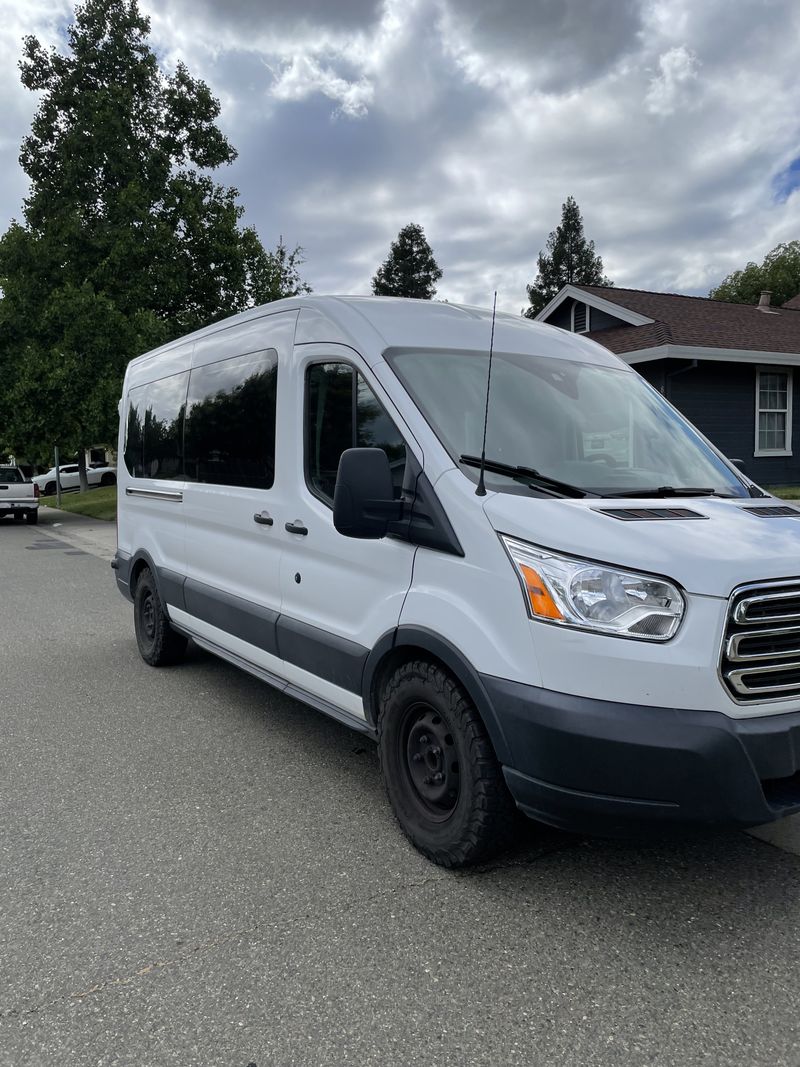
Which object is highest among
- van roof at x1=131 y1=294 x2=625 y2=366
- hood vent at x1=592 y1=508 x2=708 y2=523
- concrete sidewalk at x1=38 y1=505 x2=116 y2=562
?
van roof at x1=131 y1=294 x2=625 y2=366

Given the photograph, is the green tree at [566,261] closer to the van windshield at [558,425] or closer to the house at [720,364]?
the house at [720,364]

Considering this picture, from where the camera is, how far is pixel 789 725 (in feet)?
8.61

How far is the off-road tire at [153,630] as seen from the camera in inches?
245

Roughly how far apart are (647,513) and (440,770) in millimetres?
1223

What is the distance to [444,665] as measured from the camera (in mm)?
3113

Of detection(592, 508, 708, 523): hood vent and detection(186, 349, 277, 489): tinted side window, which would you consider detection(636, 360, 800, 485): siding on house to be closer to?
detection(186, 349, 277, 489): tinted side window

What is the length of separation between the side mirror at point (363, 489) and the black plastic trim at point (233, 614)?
1.28m

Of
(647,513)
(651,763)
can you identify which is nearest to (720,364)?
(647,513)

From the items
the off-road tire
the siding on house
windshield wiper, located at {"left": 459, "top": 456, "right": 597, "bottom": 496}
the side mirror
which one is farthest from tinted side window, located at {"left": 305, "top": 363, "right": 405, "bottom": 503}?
the siding on house

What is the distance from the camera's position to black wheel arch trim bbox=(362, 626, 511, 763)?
283 centimetres

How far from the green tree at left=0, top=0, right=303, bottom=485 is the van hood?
20.5 m

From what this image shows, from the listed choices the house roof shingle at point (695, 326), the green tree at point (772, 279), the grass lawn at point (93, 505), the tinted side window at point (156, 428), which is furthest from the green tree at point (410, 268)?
the tinted side window at point (156, 428)

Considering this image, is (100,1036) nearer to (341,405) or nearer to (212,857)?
(212,857)

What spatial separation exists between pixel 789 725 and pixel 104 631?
21.9ft
